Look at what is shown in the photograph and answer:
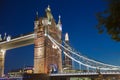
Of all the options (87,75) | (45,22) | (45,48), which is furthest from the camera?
(45,22)

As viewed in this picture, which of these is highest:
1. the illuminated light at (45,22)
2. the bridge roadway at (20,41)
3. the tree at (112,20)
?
the illuminated light at (45,22)

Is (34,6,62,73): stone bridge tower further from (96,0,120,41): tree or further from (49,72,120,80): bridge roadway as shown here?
(96,0,120,41): tree

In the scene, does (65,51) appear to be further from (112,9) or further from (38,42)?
(112,9)

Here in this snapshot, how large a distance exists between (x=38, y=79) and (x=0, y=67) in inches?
1104

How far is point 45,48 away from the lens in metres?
51.3

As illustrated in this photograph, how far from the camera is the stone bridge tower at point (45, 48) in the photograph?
50.8 metres

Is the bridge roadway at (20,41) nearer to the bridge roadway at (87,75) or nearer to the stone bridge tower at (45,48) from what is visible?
the stone bridge tower at (45,48)

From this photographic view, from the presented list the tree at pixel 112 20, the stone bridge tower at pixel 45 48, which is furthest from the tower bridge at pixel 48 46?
the tree at pixel 112 20

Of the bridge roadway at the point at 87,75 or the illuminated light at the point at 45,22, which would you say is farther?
the illuminated light at the point at 45,22

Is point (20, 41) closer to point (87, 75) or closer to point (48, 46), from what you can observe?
point (48, 46)

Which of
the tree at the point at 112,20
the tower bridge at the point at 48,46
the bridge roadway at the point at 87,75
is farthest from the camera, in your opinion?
the tower bridge at the point at 48,46

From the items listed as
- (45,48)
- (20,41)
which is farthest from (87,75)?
(20,41)

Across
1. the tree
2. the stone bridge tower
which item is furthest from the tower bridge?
the tree

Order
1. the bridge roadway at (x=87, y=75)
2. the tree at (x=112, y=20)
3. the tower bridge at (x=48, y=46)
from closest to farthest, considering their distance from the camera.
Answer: the tree at (x=112, y=20), the bridge roadway at (x=87, y=75), the tower bridge at (x=48, y=46)
